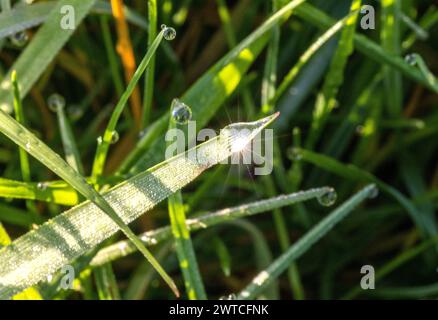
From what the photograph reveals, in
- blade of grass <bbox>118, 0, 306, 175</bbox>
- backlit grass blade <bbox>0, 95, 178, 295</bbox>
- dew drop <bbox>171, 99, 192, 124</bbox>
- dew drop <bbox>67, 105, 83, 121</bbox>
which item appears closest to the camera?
backlit grass blade <bbox>0, 95, 178, 295</bbox>

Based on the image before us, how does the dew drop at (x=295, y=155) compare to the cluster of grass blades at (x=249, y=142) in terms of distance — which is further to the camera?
the dew drop at (x=295, y=155)

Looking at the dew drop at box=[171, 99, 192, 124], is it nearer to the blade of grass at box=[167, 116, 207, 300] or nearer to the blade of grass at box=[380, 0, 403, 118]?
the blade of grass at box=[167, 116, 207, 300]

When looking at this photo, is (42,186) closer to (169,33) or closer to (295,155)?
(169,33)

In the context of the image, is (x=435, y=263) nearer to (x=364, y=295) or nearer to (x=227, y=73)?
(x=364, y=295)

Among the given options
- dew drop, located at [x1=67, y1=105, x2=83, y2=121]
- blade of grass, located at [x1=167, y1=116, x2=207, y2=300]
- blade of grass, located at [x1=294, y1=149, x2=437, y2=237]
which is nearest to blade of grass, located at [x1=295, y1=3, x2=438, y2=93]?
blade of grass, located at [x1=294, y1=149, x2=437, y2=237]

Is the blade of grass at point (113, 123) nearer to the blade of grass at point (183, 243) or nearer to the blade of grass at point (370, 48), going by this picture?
the blade of grass at point (183, 243)

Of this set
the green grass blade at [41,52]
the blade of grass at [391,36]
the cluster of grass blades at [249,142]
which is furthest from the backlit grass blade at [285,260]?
the green grass blade at [41,52]
